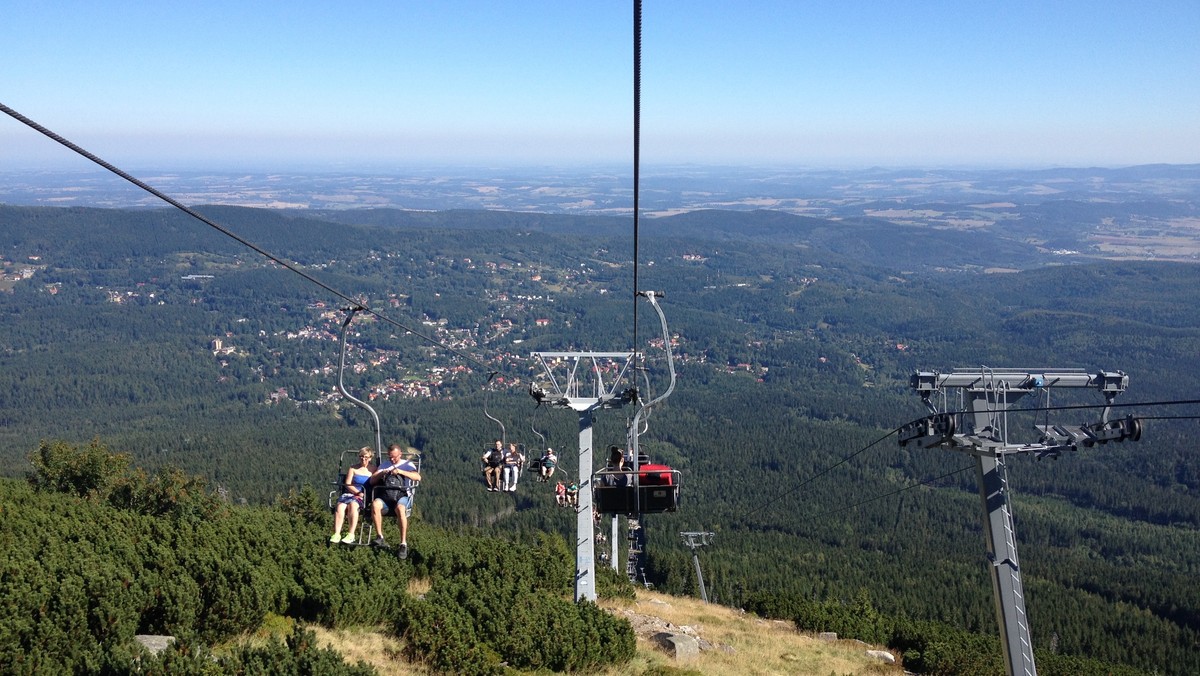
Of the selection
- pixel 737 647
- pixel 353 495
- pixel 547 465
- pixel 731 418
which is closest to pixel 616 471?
pixel 547 465

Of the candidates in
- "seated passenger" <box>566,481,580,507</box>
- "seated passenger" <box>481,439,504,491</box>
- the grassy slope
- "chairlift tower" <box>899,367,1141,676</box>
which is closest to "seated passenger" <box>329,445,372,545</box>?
the grassy slope

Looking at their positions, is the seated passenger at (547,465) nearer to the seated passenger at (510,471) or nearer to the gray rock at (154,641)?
the seated passenger at (510,471)

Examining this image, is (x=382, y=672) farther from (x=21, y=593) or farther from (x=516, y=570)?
(x=516, y=570)

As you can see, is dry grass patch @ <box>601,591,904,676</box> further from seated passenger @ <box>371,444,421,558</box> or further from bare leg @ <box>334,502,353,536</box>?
bare leg @ <box>334,502,353,536</box>

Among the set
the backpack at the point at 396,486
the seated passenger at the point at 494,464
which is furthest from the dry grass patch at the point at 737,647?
the backpack at the point at 396,486

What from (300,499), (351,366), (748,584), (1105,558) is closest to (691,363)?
(351,366)

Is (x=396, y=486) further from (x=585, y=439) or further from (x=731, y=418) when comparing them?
(x=731, y=418)
